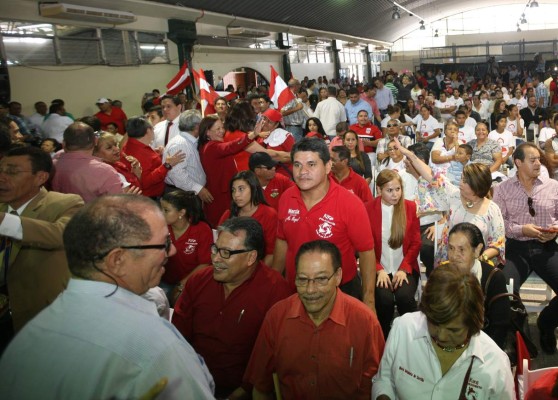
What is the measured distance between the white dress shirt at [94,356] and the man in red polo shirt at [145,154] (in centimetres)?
289

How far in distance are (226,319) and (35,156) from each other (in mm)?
1306

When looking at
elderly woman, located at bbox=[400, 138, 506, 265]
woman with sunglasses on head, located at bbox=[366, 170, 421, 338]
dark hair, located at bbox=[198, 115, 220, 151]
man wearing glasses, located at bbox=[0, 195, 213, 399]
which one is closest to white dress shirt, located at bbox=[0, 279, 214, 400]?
man wearing glasses, located at bbox=[0, 195, 213, 399]

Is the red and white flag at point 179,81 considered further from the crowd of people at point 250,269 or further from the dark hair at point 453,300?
the dark hair at point 453,300

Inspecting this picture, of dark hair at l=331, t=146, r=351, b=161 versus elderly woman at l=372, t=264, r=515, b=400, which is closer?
elderly woman at l=372, t=264, r=515, b=400

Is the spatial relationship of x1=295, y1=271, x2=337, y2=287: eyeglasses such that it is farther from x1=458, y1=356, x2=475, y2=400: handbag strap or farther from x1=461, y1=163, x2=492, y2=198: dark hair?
x1=461, y1=163, x2=492, y2=198: dark hair

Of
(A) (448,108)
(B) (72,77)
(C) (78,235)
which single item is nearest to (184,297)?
(C) (78,235)

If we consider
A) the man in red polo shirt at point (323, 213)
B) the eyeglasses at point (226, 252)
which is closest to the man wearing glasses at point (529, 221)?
the man in red polo shirt at point (323, 213)

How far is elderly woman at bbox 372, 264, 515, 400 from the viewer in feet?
6.23

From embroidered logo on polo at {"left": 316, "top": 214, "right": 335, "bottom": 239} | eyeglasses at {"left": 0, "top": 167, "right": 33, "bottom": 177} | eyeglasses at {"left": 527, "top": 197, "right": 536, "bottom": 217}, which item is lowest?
eyeglasses at {"left": 527, "top": 197, "right": 536, "bottom": 217}

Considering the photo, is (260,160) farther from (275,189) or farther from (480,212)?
(480,212)

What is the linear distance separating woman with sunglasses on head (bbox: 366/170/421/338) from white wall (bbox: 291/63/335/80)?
44.9 ft

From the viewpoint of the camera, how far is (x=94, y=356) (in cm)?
108

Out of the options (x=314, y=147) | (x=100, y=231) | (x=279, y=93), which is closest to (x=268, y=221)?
(x=314, y=147)

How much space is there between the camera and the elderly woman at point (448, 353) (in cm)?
190
